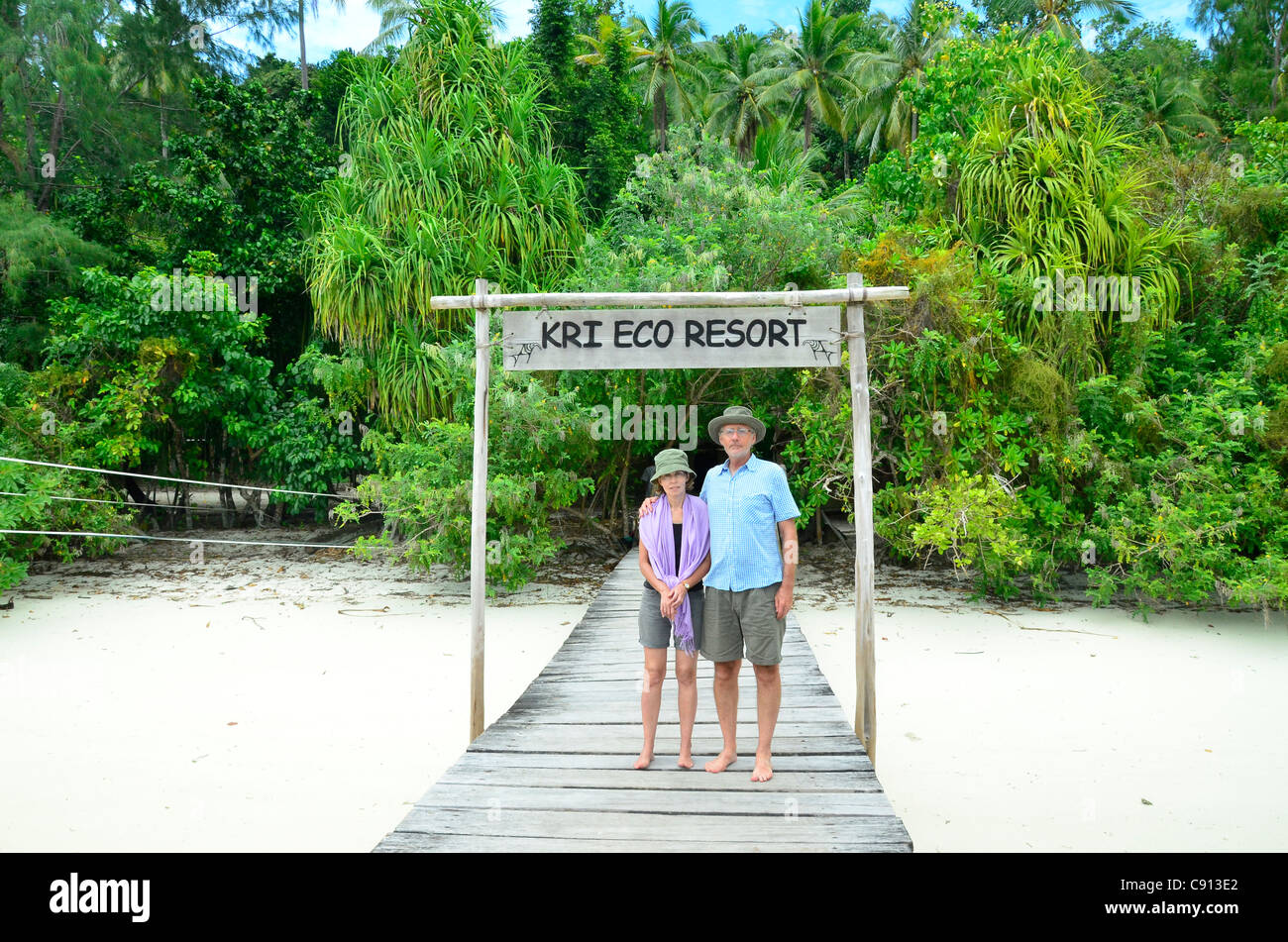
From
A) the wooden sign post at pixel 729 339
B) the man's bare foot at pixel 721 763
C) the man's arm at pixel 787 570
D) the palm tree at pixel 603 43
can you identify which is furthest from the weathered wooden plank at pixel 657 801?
the palm tree at pixel 603 43

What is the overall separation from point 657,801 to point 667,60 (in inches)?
803

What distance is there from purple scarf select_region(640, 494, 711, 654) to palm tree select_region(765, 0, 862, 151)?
1982 cm

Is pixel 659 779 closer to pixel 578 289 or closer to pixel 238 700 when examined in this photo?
pixel 238 700

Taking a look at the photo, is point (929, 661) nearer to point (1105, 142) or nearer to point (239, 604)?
point (1105, 142)

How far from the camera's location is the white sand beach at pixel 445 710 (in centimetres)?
372

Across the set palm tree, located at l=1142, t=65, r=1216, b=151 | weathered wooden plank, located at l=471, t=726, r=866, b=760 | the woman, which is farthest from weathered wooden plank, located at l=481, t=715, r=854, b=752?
palm tree, located at l=1142, t=65, r=1216, b=151

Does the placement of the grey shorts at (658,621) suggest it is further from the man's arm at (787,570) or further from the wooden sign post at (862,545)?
the wooden sign post at (862,545)

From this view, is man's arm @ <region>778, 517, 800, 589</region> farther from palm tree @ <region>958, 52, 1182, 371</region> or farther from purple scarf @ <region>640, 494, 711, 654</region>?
palm tree @ <region>958, 52, 1182, 371</region>

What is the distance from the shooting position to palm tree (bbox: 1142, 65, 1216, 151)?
17453 mm

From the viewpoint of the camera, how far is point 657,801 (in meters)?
2.90

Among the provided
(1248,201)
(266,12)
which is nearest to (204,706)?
(1248,201)

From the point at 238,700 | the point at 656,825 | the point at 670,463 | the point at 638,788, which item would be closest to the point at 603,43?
the point at 238,700

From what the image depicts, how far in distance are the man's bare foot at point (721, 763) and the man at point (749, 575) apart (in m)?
0.09

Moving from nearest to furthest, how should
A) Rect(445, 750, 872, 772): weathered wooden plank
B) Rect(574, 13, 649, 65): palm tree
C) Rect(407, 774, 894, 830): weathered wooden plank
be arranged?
Rect(407, 774, 894, 830): weathered wooden plank
Rect(445, 750, 872, 772): weathered wooden plank
Rect(574, 13, 649, 65): palm tree
